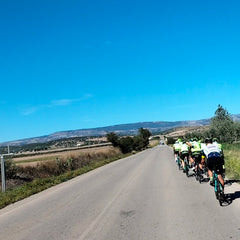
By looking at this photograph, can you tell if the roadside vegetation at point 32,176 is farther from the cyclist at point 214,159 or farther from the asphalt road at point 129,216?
the cyclist at point 214,159

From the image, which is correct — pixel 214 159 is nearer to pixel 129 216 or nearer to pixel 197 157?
pixel 129 216

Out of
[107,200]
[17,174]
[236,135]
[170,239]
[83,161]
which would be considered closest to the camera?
[170,239]

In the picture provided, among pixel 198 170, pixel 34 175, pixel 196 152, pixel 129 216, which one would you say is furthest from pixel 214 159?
pixel 34 175

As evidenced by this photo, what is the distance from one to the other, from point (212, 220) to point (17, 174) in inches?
646

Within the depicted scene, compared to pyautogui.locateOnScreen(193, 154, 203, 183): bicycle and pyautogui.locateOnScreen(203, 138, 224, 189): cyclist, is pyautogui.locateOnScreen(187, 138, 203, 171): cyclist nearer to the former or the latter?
pyautogui.locateOnScreen(193, 154, 203, 183): bicycle

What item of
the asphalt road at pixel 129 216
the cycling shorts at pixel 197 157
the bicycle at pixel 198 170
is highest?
the cycling shorts at pixel 197 157

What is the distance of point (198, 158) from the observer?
49.5ft

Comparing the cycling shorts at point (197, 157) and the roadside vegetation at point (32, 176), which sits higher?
the cycling shorts at point (197, 157)

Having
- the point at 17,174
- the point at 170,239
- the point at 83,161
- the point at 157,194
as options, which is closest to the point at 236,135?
the point at 83,161

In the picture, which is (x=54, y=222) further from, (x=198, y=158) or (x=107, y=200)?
(x=198, y=158)

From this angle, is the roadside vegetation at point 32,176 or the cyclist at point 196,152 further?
the cyclist at point 196,152

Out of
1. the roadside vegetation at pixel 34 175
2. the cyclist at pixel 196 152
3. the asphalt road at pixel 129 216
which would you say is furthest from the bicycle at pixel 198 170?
the roadside vegetation at pixel 34 175

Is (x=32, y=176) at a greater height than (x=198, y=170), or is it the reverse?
(x=198, y=170)

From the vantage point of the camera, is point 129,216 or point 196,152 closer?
point 129,216
